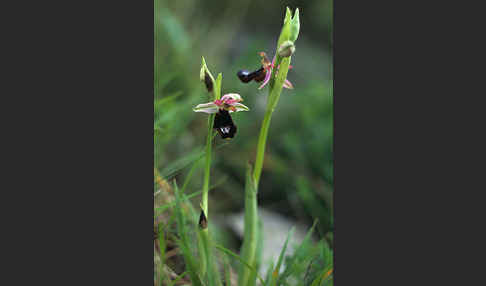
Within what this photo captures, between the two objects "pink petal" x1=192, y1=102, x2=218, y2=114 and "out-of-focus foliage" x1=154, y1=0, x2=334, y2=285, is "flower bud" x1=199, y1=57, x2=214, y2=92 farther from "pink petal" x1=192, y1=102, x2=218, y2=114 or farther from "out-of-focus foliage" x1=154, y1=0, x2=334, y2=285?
"out-of-focus foliage" x1=154, y1=0, x2=334, y2=285

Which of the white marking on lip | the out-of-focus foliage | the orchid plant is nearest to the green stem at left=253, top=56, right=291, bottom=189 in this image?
the orchid plant

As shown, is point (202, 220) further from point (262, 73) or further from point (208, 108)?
point (262, 73)

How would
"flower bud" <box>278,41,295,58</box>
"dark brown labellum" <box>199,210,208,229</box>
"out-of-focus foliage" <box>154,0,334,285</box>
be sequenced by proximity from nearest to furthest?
1. "flower bud" <box>278,41,295,58</box>
2. "dark brown labellum" <box>199,210,208,229</box>
3. "out-of-focus foliage" <box>154,0,334,285</box>

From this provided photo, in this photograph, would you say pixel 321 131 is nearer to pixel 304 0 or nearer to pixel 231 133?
pixel 304 0

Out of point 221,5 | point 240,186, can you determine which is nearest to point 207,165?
point 240,186

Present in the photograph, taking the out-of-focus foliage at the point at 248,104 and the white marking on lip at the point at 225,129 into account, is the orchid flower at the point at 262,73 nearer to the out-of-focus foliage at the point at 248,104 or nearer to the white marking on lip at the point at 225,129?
the white marking on lip at the point at 225,129

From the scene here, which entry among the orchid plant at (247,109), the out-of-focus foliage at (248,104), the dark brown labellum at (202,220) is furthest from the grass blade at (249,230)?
the out-of-focus foliage at (248,104)
